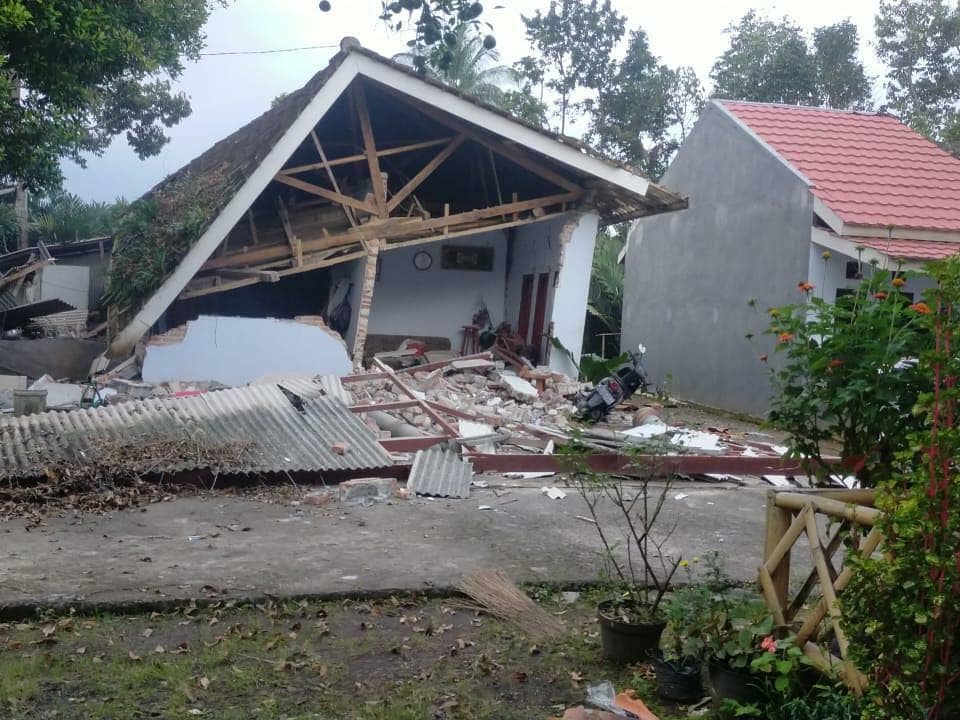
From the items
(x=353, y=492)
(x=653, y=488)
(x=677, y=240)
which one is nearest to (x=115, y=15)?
(x=353, y=492)

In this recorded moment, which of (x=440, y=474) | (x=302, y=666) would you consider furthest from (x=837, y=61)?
(x=302, y=666)

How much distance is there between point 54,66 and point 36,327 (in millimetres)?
6248

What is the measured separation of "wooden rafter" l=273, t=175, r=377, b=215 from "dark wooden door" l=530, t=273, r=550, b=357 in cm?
331

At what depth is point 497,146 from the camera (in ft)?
43.2

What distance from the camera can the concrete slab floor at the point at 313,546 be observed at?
16.4 feet

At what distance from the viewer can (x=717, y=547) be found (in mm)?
Answer: 6273

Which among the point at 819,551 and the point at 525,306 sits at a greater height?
the point at 525,306

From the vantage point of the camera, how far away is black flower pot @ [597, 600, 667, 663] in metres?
4.05

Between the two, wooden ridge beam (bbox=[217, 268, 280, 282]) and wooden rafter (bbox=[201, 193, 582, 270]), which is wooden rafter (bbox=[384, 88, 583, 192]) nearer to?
wooden rafter (bbox=[201, 193, 582, 270])

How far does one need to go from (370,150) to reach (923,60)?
917 inches

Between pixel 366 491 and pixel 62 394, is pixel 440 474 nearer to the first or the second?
pixel 366 491

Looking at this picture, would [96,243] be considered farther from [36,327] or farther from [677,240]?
[677,240]

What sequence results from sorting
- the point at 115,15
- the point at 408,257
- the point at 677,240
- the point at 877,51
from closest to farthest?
the point at 115,15, the point at 408,257, the point at 677,240, the point at 877,51

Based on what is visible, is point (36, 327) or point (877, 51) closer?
point (36, 327)
